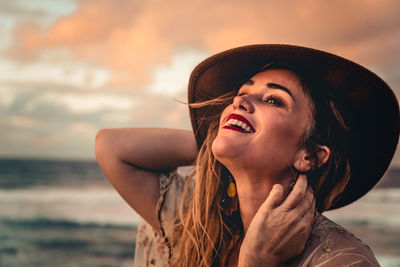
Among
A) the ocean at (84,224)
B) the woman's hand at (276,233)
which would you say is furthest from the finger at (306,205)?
the ocean at (84,224)

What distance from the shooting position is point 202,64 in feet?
7.63

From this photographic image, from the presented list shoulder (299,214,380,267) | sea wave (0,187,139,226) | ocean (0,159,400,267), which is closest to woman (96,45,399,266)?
shoulder (299,214,380,267)

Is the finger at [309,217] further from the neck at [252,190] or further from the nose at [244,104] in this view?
the nose at [244,104]

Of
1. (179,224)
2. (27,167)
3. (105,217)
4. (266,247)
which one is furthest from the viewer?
(27,167)

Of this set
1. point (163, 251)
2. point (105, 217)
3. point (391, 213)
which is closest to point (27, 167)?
point (105, 217)

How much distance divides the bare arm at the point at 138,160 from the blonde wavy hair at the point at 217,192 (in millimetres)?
206

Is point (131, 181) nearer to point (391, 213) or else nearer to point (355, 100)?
point (355, 100)

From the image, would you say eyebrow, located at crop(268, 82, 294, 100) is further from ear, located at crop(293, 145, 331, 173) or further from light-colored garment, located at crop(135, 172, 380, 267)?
light-colored garment, located at crop(135, 172, 380, 267)

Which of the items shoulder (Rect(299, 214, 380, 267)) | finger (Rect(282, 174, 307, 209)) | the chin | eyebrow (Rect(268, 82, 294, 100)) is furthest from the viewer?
eyebrow (Rect(268, 82, 294, 100))

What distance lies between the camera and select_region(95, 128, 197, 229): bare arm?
230 cm

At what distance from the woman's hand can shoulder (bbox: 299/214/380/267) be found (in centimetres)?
6

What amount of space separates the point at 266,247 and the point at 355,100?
96 centimetres

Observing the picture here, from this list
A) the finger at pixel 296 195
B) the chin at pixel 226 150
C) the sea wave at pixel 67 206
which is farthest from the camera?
the sea wave at pixel 67 206

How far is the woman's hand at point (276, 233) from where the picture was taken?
1.69 m
